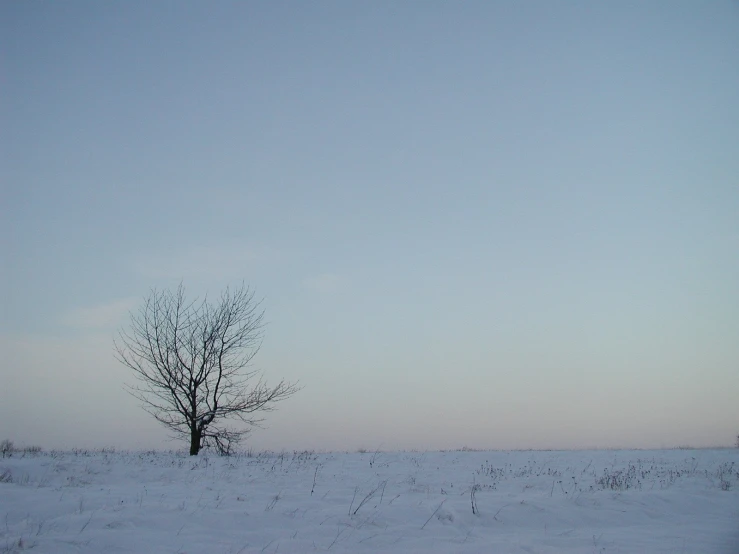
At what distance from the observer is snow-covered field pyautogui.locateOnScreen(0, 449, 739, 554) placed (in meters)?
7.00

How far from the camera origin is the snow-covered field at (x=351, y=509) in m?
7.00

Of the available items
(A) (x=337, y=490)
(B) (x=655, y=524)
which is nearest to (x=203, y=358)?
(A) (x=337, y=490)

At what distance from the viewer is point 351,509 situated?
28.9ft

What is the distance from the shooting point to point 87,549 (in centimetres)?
636

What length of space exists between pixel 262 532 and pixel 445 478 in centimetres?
714

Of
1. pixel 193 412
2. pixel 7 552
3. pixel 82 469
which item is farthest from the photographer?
pixel 193 412

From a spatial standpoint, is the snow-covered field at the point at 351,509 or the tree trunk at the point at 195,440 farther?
the tree trunk at the point at 195,440

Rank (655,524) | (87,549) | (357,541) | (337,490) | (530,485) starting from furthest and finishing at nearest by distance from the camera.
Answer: (530,485) → (337,490) → (655,524) → (357,541) → (87,549)

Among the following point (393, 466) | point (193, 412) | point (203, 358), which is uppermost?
point (203, 358)

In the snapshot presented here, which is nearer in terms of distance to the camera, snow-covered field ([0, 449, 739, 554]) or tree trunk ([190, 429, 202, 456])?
snow-covered field ([0, 449, 739, 554])

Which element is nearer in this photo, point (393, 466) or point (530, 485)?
point (530, 485)

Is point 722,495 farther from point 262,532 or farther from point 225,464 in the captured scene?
point 225,464

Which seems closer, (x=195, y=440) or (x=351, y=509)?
(x=351, y=509)

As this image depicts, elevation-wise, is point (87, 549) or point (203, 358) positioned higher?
point (203, 358)
